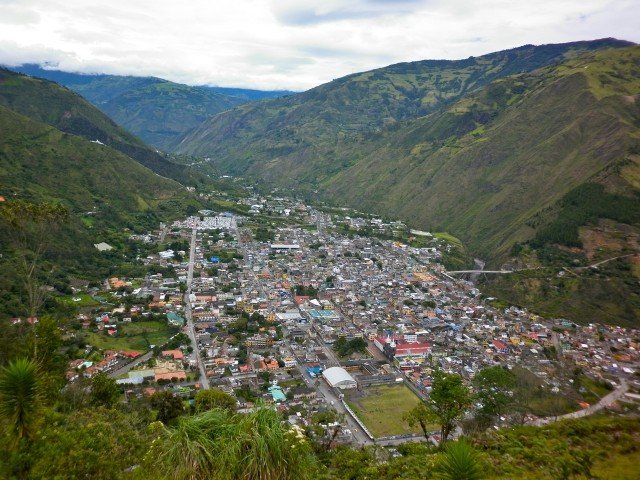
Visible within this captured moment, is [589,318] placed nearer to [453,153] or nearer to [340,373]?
[340,373]

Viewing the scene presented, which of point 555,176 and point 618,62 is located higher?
point 618,62

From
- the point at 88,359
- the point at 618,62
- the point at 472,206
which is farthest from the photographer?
the point at 618,62

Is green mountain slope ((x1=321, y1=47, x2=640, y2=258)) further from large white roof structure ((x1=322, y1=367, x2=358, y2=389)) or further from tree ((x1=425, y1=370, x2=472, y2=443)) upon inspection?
tree ((x1=425, y1=370, x2=472, y2=443))

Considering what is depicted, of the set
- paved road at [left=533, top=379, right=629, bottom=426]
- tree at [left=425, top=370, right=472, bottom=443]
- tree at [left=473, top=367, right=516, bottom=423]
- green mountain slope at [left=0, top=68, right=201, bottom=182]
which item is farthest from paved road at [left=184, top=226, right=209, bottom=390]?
green mountain slope at [left=0, top=68, right=201, bottom=182]

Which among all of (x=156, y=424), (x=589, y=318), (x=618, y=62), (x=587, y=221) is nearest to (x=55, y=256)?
(x=156, y=424)

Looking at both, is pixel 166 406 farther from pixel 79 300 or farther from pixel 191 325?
pixel 79 300
